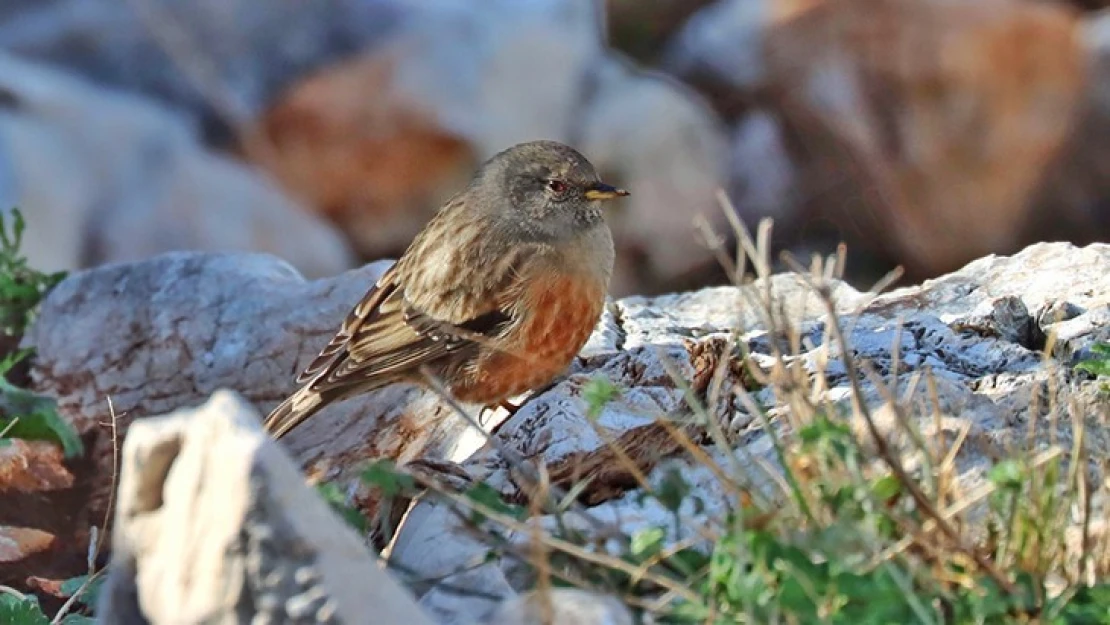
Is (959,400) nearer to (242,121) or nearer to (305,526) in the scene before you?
(305,526)

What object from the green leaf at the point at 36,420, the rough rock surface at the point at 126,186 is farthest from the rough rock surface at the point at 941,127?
the green leaf at the point at 36,420

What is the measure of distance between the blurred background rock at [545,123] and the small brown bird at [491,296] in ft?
14.6

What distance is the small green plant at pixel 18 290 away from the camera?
554cm

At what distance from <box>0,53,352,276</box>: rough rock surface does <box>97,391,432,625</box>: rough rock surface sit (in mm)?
6780

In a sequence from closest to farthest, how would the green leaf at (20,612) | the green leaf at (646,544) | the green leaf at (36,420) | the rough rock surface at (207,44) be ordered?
the green leaf at (646,544) → the green leaf at (20,612) → the green leaf at (36,420) → the rough rock surface at (207,44)

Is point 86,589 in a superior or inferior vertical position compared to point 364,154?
superior

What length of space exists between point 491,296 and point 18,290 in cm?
165

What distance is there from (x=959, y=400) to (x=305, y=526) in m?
1.55

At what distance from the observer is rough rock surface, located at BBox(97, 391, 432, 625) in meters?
2.43

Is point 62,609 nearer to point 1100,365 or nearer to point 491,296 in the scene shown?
point 491,296

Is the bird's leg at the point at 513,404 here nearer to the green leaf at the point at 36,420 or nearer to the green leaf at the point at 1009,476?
the green leaf at the point at 36,420

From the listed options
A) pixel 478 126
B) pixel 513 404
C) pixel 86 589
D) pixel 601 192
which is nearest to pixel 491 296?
pixel 513 404

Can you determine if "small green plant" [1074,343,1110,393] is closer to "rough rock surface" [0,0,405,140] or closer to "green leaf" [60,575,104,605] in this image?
"green leaf" [60,575,104,605]

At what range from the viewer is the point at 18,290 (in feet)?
18.1
